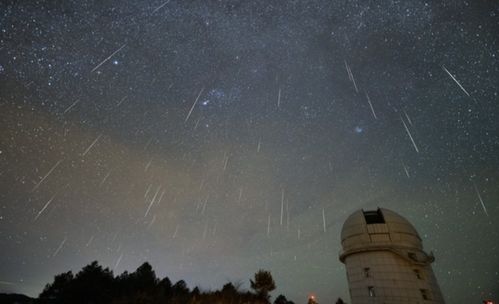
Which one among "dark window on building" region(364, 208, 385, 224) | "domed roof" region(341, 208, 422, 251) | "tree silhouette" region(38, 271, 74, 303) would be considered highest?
"dark window on building" region(364, 208, 385, 224)

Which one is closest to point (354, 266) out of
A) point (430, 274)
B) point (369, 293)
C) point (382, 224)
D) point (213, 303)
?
point (369, 293)

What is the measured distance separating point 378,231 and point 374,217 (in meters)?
2.39

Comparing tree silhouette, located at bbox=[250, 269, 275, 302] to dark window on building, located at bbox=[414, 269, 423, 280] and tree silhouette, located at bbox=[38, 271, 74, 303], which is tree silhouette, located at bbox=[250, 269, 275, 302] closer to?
dark window on building, located at bbox=[414, 269, 423, 280]

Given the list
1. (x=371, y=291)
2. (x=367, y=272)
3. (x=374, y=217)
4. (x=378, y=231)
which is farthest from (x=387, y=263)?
(x=374, y=217)

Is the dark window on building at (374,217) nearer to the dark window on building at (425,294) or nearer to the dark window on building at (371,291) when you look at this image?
the dark window on building at (371,291)

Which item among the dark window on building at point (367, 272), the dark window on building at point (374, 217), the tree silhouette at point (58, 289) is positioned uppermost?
the dark window on building at point (374, 217)

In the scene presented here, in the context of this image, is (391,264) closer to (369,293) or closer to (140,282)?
(369,293)

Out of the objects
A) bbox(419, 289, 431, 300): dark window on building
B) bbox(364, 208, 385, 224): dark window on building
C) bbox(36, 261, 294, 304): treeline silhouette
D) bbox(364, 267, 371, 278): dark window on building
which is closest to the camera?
bbox(419, 289, 431, 300): dark window on building

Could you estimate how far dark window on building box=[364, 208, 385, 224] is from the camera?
1063 inches

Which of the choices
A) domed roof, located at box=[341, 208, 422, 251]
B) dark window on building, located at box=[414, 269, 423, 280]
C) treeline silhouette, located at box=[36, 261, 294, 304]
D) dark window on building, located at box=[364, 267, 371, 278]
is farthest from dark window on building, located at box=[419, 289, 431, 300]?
treeline silhouette, located at box=[36, 261, 294, 304]

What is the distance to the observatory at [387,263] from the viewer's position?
22.5 m

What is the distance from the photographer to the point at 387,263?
77.3ft

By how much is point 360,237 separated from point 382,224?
8.98ft

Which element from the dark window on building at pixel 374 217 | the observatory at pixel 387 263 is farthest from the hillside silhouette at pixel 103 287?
the dark window on building at pixel 374 217
